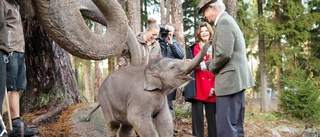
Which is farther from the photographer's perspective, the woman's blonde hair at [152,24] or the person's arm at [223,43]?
the woman's blonde hair at [152,24]

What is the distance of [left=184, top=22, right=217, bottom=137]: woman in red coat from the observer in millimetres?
5852

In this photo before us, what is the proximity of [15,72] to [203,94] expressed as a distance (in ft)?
8.82

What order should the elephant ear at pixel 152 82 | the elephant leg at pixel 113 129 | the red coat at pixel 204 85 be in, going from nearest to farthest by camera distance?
the elephant ear at pixel 152 82
the elephant leg at pixel 113 129
the red coat at pixel 204 85

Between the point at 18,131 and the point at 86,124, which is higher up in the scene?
the point at 18,131

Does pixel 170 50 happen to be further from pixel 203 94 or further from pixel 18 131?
pixel 18 131

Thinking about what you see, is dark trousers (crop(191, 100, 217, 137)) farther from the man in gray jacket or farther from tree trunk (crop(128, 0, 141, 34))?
tree trunk (crop(128, 0, 141, 34))

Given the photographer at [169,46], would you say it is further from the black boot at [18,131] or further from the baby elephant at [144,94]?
the black boot at [18,131]

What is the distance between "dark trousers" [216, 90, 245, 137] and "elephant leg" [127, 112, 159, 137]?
1.11 m

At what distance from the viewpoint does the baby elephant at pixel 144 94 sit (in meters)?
3.98

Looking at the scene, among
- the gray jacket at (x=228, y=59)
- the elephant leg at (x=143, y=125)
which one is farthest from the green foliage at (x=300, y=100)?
the elephant leg at (x=143, y=125)

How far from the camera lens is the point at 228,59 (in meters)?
4.73

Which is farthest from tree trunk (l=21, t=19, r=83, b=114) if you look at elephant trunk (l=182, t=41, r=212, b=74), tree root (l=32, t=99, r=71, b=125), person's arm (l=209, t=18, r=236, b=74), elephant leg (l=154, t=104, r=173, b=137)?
elephant trunk (l=182, t=41, r=212, b=74)

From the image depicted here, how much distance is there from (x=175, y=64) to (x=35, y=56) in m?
2.87

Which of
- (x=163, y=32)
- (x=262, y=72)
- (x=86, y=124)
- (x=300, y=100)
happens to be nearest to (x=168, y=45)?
(x=163, y=32)
